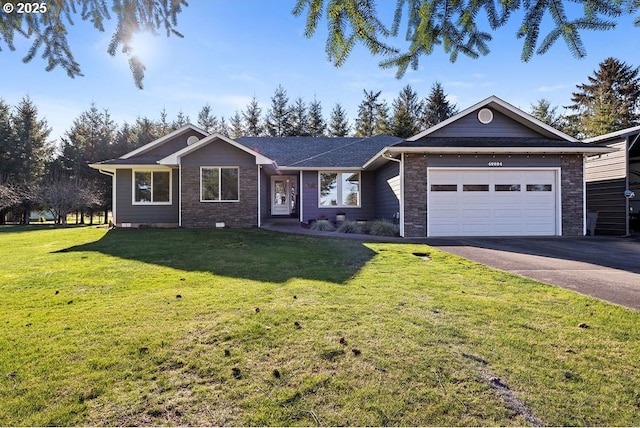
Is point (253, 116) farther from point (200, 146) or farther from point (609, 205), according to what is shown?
point (609, 205)

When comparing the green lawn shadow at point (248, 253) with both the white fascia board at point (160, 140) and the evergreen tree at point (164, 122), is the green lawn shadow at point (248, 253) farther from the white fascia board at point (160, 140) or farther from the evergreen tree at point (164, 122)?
the evergreen tree at point (164, 122)

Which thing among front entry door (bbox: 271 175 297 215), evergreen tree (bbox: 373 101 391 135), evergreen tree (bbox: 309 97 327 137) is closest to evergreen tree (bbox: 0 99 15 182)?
front entry door (bbox: 271 175 297 215)

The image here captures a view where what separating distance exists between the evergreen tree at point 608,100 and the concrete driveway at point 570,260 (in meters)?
25.0

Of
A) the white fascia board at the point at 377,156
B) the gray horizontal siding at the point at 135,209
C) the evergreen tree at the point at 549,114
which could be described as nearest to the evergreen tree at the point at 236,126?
the gray horizontal siding at the point at 135,209

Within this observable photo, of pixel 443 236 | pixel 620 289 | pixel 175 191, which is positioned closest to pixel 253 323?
pixel 620 289

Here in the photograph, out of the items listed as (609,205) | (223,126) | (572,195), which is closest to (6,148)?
(223,126)

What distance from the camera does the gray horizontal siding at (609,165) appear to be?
1294 centimetres

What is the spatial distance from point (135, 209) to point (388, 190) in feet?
36.0

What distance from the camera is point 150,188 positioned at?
50.7 ft

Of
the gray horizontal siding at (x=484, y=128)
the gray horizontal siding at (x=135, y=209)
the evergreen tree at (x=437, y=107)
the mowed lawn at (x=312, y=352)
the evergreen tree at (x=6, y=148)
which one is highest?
the evergreen tree at (x=437, y=107)

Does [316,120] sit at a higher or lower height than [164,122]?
higher

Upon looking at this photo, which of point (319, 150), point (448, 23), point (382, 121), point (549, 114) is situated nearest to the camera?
point (448, 23)

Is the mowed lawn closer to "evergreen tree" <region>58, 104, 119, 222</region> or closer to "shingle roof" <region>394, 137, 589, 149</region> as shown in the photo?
"shingle roof" <region>394, 137, 589, 149</region>

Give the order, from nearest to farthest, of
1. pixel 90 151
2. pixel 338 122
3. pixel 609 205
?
pixel 609 205
pixel 90 151
pixel 338 122
